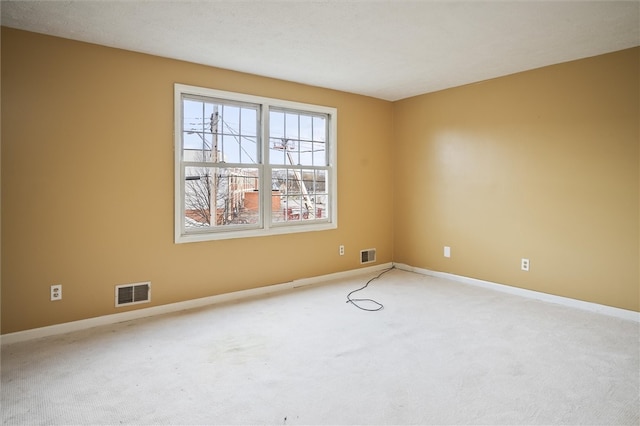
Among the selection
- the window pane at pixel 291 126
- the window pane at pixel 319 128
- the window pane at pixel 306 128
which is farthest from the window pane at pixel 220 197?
the window pane at pixel 319 128

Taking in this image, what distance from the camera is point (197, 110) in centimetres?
368

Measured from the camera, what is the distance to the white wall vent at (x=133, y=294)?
325 centimetres

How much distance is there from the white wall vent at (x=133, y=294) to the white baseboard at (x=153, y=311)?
9 centimetres

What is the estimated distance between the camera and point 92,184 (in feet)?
10.2

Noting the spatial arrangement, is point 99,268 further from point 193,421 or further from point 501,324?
point 501,324

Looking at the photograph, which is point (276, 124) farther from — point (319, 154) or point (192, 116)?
point (192, 116)

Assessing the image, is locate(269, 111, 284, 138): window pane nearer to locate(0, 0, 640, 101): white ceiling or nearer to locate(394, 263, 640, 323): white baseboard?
locate(0, 0, 640, 101): white ceiling

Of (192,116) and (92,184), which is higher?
(192,116)

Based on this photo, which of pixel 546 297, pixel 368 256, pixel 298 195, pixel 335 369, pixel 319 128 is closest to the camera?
pixel 335 369

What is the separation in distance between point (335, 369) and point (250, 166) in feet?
7.75

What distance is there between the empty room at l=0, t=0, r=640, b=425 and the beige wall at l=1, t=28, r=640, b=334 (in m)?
0.02

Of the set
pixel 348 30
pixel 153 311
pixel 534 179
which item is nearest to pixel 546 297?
pixel 534 179

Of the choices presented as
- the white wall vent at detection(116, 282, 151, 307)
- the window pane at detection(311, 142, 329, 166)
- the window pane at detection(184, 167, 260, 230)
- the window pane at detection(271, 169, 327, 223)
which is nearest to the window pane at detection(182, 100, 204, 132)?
the window pane at detection(184, 167, 260, 230)

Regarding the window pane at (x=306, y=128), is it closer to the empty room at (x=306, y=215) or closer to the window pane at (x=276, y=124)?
the empty room at (x=306, y=215)
